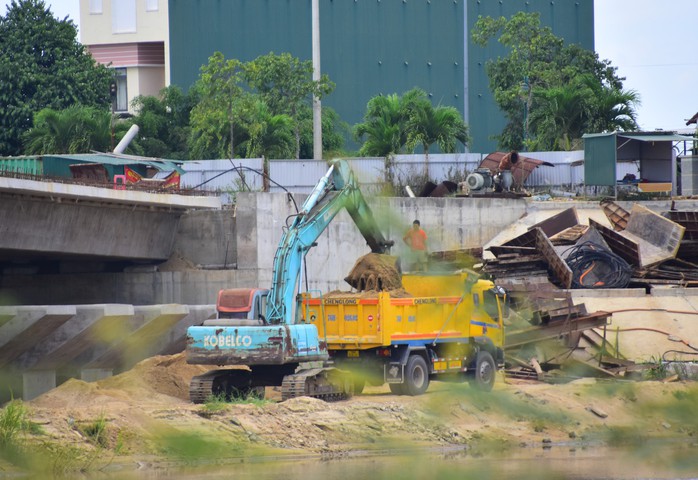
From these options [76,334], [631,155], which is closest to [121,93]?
[631,155]

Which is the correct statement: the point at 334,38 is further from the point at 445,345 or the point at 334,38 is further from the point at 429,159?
the point at 445,345

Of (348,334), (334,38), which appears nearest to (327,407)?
(348,334)

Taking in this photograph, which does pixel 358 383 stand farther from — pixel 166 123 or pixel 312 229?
pixel 166 123

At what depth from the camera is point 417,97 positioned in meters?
55.0

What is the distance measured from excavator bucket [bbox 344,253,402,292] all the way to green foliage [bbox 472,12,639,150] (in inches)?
1074

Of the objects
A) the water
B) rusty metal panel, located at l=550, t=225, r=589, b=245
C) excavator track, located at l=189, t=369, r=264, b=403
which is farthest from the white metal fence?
the water

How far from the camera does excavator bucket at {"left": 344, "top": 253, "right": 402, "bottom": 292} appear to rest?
73.6ft

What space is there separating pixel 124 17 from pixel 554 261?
1964 inches

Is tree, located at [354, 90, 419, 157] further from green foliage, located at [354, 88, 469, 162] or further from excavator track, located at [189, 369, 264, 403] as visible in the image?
excavator track, located at [189, 369, 264, 403]

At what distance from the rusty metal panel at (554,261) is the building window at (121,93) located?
47401 millimetres

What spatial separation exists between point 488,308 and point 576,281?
29.3ft

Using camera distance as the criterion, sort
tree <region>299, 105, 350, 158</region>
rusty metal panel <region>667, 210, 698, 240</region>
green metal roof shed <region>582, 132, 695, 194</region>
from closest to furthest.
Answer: rusty metal panel <region>667, 210, 698, 240</region>
green metal roof shed <region>582, 132, 695, 194</region>
tree <region>299, 105, 350, 158</region>

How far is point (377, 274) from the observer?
2244 cm

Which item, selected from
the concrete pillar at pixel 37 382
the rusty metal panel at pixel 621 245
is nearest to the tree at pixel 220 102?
the rusty metal panel at pixel 621 245
